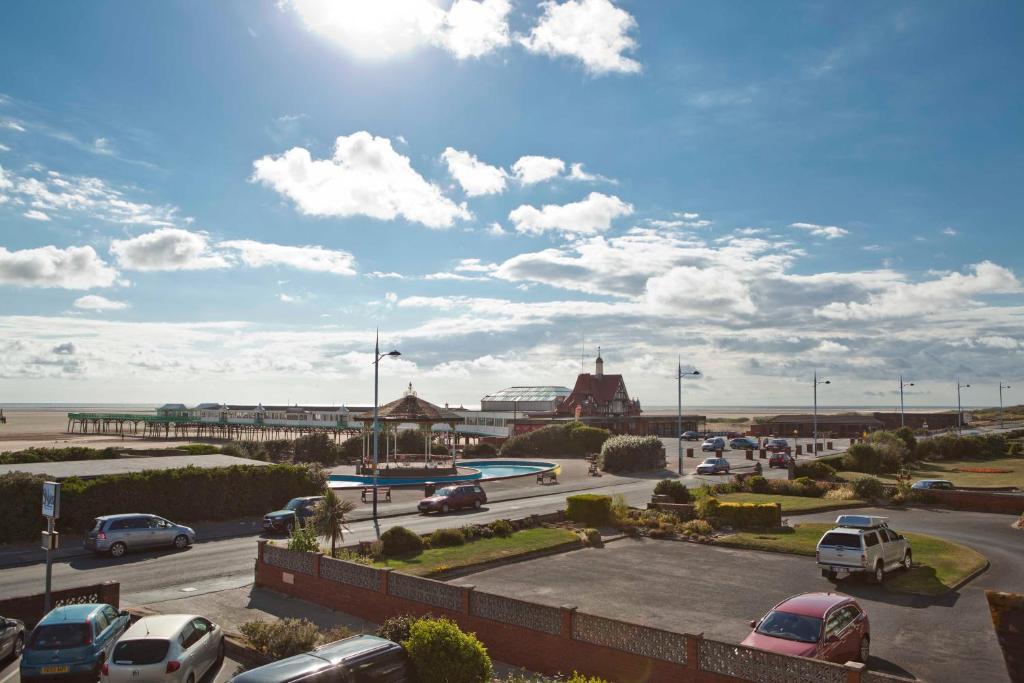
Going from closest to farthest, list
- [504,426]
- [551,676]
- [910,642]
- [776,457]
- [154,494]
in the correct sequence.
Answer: [551,676], [910,642], [154,494], [776,457], [504,426]

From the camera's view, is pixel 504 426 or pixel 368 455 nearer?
pixel 368 455

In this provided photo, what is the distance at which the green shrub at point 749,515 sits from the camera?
3288 cm

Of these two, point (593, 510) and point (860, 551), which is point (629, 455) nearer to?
point (593, 510)

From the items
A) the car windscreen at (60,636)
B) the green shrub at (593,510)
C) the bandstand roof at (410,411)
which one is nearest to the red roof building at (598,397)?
the bandstand roof at (410,411)

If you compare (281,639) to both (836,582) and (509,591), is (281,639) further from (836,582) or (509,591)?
(836,582)

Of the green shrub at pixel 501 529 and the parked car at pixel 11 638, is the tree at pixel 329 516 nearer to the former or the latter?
the parked car at pixel 11 638

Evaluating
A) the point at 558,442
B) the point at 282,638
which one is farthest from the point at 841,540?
the point at 558,442

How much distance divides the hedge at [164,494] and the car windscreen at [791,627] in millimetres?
29042

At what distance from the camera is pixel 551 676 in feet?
48.9

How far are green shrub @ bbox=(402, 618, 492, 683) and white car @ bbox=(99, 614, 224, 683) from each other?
4173 mm

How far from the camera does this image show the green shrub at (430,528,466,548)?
1101 inches

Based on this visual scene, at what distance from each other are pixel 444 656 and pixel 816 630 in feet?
24.0

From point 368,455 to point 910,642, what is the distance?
5296 cm

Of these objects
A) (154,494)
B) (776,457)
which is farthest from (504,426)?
(154,494)
